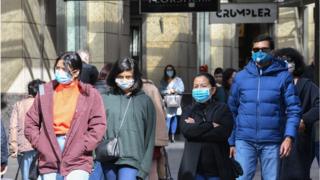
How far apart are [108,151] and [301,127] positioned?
2521mm

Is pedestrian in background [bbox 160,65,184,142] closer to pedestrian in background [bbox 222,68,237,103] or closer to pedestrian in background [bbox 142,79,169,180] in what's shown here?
pedestrian in background [bbox 222,68,237,103]

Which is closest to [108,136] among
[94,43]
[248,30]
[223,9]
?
[223,9]

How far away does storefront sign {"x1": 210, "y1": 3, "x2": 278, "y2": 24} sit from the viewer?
53.5ft

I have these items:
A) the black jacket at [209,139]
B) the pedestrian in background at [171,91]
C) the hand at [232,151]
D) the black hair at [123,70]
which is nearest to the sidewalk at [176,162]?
the pedestrian in background at [171,91]

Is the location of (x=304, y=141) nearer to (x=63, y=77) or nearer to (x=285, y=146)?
(x=285, y=146)

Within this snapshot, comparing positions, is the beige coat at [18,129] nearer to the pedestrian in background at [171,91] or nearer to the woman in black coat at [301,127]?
the woman in black coat at [301,127]

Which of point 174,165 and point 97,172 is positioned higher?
point 97,172

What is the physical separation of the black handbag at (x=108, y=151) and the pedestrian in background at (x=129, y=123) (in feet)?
0.18

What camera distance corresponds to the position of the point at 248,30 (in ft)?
101

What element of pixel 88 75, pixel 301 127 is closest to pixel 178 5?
pixel 88 75

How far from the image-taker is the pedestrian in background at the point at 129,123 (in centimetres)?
775

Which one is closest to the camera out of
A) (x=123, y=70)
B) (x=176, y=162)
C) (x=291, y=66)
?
(x=123, y=70)

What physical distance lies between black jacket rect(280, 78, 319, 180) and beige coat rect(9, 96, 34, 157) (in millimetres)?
3630

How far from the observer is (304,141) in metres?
9.27
